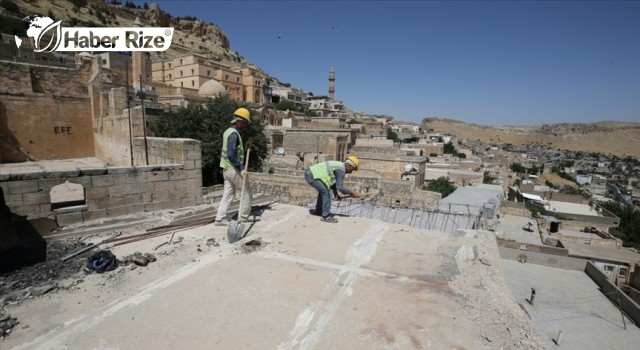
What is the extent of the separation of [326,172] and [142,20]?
3849 inches

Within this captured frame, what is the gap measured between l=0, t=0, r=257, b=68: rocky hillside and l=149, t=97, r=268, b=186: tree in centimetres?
4732

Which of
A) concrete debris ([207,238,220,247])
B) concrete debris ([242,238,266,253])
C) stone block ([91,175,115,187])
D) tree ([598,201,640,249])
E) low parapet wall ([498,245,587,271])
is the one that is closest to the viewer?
concrete debris ([242,238,266,253])

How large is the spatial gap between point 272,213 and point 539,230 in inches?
873

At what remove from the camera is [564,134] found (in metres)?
130

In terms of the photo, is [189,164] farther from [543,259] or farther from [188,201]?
[543,259]

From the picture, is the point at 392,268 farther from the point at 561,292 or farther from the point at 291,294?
the point at 561,292

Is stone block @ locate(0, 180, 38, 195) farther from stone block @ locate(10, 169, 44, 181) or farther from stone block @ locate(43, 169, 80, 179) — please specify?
stone block @ locate(43, 169, 80, 179)

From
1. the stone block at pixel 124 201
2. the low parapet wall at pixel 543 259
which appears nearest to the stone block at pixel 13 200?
the stone block at pixel 124 201

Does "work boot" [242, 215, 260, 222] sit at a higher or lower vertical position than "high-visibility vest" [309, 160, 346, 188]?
lower

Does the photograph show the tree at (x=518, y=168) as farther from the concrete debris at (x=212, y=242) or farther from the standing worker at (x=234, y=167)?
the concrete debris at (x=212, y=242)

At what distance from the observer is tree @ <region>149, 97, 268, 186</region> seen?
19219 millimetres

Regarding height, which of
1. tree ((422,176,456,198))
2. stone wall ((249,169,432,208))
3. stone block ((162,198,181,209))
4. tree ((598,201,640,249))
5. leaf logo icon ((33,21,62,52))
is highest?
leaf logo icon ((33,21,62,52))

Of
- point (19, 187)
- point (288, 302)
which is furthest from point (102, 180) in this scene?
point (288, 302)

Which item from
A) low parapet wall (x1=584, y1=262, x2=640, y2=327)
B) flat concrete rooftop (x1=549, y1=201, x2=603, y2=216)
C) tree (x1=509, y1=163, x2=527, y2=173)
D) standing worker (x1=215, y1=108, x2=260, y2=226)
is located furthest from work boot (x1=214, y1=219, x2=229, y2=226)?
tree (x1=509, y1=163, x2=527, y2=173)
